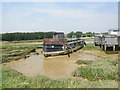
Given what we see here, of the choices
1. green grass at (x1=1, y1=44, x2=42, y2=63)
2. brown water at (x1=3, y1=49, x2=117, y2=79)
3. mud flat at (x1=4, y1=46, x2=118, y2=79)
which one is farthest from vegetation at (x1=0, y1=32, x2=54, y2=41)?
brown water at (x1=3, y1=49, x2=117, y2=79)

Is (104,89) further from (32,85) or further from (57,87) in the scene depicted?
(32,85)

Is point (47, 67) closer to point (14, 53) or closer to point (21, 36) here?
point (14, 53)

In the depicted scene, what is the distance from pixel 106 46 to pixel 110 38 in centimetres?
169

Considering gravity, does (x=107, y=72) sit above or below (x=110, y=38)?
below

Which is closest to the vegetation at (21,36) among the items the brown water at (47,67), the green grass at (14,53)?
the green grass at (14,53)

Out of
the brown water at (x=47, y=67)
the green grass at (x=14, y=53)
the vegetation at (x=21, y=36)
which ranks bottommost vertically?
the brown water at (x=47, y=67)

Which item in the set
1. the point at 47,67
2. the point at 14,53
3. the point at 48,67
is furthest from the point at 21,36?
the point at 48,67

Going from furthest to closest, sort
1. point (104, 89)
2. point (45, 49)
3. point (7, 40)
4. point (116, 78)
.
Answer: point (7, 40), point (45, 49), point (116, 78), point (104, 89)

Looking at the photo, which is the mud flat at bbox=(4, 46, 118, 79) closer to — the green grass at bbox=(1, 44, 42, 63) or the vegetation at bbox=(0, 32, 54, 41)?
the green grass at bbox=(1, 44, 42, 63)

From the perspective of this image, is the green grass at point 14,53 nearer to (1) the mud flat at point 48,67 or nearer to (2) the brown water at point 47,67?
(1) the mud flat at point 48,67

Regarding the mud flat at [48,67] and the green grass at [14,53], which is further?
the green grass at [14,53]

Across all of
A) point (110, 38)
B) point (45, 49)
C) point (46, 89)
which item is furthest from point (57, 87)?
point (110, 38)

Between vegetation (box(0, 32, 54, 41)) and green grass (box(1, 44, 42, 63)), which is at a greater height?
vegetation (box(0, 32, 54, 41))

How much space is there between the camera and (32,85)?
7324mm
